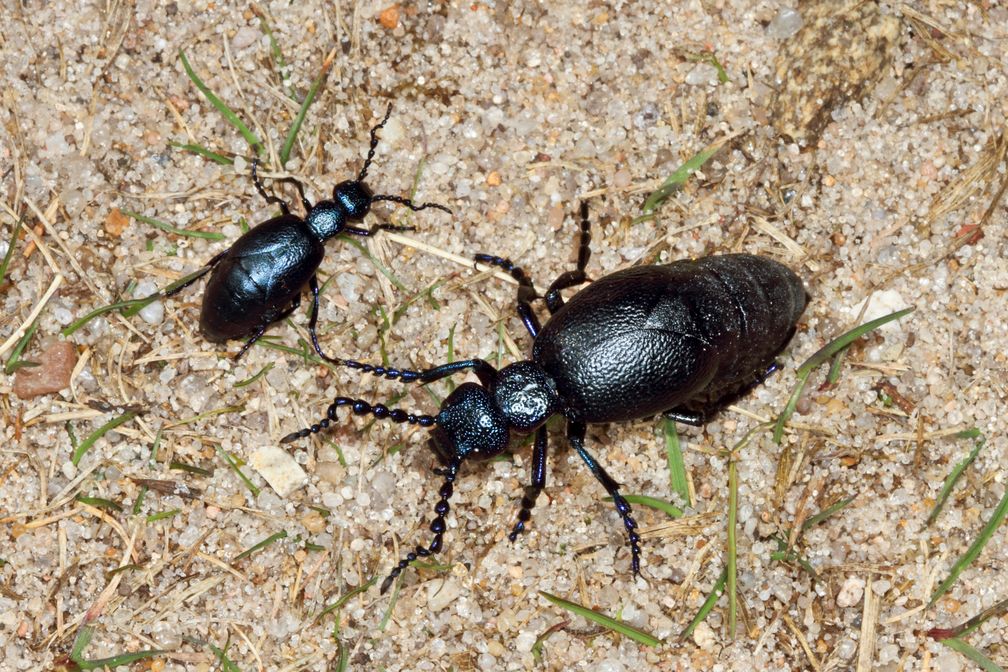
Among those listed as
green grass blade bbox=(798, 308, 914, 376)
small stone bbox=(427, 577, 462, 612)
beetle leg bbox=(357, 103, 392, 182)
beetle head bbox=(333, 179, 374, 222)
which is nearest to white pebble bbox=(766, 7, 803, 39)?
green grass blade bbox=(798, 308, 914, 376)

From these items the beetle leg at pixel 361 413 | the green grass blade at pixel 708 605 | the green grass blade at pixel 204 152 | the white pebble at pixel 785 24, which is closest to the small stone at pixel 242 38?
the green grass blade at pixel 204 152

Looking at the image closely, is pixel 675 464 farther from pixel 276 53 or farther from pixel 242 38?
pixel 242 38

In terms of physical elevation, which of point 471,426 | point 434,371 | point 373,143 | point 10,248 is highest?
point 373,143

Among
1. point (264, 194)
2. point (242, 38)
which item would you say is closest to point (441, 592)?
point (264, 194)

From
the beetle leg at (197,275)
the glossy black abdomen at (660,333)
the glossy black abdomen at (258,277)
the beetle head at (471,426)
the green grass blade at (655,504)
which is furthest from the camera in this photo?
the beetle leg at (197,275)

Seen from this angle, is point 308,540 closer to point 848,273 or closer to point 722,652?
point 722,652

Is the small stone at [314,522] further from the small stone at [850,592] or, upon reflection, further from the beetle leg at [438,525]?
the small stone at [850,592]

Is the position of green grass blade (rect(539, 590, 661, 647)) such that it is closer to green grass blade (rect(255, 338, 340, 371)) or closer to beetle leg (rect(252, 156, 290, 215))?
green grass blade (rect(255, 338, 340, 371))
